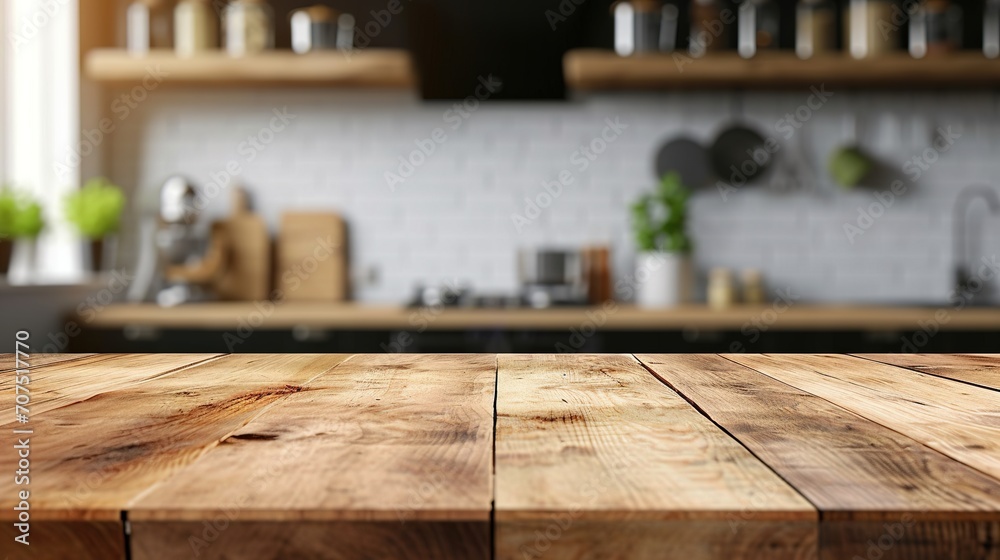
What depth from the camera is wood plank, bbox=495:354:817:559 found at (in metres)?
0.42

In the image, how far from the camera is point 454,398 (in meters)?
0.77

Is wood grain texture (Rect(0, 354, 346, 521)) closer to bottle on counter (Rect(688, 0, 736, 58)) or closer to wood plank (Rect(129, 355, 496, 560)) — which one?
wood plank (Rect(129, 355, 496, 560))

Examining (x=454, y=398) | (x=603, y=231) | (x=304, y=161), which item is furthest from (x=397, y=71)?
(x=454, y=398)

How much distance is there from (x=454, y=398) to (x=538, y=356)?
40 centimetres

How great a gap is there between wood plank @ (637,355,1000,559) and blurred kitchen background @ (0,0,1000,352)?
2.12m

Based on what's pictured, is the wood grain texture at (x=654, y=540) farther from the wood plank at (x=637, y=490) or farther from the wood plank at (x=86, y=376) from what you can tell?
the wood plank at (x=86, y=376)

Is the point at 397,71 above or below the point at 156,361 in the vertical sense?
above

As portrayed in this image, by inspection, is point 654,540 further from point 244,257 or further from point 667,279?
point 244,257

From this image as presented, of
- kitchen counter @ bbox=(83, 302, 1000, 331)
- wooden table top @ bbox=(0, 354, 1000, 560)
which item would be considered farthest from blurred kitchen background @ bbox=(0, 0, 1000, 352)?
wooden table top @ bbox=(0, 354, 1000, 560)

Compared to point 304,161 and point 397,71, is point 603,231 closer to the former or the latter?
point 397,71

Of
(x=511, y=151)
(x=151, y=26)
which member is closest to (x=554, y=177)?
(x=511, y=151)

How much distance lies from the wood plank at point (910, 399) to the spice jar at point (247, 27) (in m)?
2.40

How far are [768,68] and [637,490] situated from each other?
8.70 ft

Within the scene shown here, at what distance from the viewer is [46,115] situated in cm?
297
